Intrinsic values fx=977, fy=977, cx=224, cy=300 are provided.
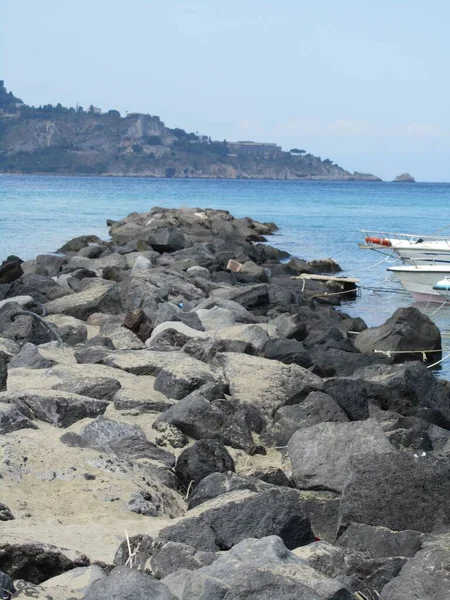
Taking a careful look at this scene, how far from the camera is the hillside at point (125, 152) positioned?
472 feet

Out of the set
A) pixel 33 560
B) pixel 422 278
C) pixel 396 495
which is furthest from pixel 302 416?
pixel 422 278

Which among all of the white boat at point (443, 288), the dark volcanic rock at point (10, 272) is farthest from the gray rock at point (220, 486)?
the white boat at point (443, 288)

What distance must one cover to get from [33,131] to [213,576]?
154377mm

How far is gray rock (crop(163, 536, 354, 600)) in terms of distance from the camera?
10.4 feet

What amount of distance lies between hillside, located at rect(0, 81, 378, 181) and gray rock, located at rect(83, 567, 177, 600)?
14045 cm

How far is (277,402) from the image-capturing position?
275 inches

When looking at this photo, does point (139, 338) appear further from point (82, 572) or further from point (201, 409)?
point (82, 572)

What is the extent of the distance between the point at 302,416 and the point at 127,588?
3.36 meters

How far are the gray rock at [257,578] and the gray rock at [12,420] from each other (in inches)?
80.5

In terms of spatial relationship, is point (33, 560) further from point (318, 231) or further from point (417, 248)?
point (318, 231)

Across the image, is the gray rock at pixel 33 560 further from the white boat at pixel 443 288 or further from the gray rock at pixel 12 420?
the white boat at pixel 443 288

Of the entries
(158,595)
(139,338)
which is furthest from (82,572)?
(139,338)

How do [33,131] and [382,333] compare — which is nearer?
[382,333]

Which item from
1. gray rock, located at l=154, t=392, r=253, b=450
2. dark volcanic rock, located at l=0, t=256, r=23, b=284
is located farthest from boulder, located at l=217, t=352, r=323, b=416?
dark volcanic rock, located at l=0, t=256, r=23, b=284
